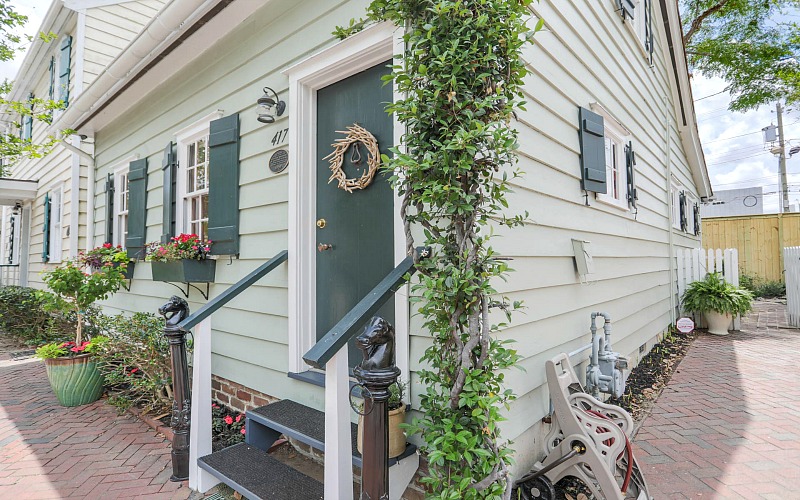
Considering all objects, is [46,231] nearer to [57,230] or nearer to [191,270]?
[57,230]

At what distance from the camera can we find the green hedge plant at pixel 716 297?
6977 millimetres

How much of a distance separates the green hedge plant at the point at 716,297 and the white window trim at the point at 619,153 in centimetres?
392

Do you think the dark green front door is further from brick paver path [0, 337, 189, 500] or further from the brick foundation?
brick paver path [0, 337, 189, 500]

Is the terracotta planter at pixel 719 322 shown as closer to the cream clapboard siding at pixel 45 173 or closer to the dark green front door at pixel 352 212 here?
the dark green front door at pixel 352 212

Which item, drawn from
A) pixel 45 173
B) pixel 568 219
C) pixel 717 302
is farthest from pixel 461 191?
pixel 45 173

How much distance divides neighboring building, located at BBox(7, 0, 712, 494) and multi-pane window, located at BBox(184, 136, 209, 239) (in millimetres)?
24

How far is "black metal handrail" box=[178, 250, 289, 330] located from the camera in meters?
2.62

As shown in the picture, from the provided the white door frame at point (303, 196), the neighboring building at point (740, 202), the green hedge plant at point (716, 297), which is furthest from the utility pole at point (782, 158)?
the white door frame at point (303, 196)

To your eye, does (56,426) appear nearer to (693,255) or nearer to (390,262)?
(390,262)

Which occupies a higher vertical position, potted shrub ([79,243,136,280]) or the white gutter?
the white gutter

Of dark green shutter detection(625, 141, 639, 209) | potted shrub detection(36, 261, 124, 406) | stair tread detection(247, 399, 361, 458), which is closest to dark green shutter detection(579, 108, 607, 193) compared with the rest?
dark green shutter detection(625, 141, 639, 209)

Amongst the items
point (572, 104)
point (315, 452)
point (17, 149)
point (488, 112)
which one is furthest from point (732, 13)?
point (17, 149)

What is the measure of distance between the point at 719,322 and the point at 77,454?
8.83 m

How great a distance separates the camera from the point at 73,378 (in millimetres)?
4031
